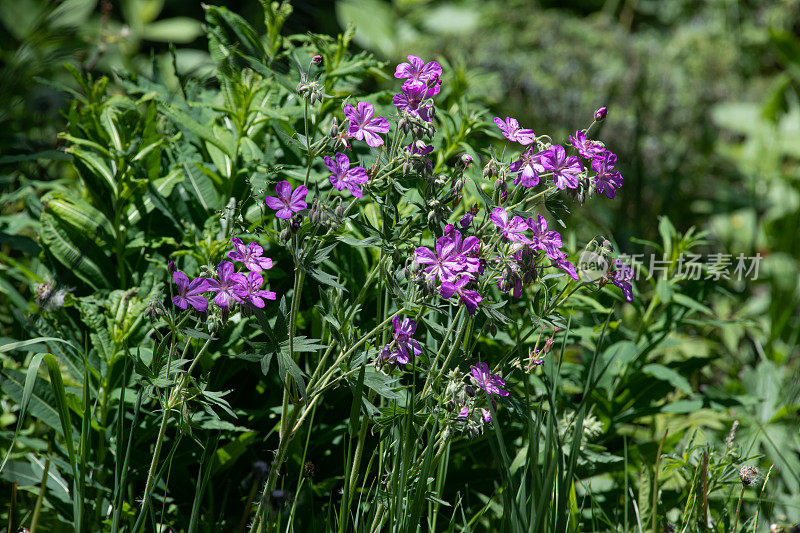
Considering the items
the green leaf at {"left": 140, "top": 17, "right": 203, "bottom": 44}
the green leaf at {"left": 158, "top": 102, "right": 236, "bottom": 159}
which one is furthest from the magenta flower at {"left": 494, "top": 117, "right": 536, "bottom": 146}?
the green leaf at {"left": 140, "top": 17, "right": 203, "bottom": 44}

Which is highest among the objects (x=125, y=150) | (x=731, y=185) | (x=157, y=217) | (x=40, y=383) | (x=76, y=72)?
(x=76, y=72)

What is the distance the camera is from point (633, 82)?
4266 millimetres

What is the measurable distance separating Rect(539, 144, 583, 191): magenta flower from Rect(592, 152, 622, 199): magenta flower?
0.05 metres

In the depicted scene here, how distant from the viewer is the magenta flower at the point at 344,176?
3.54ft

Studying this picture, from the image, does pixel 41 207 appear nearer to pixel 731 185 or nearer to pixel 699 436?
pixel 699 436

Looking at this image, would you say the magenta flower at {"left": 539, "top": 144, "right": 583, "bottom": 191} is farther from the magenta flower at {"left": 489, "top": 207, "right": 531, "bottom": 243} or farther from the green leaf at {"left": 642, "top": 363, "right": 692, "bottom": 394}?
the green leaf at {"left": 642, "top": 363, "right": 692, "bottom": 394}

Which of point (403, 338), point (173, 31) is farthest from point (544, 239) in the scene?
point (173, 31)

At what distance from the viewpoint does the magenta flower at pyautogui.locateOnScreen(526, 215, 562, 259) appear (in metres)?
1.11

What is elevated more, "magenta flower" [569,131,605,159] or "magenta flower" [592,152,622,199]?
"magenta flower" [569,131,605,159]

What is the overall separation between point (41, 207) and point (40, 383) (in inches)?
19.9

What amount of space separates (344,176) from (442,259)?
202 millimetres

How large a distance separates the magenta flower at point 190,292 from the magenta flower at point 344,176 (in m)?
0.25

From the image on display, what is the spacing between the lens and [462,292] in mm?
1051

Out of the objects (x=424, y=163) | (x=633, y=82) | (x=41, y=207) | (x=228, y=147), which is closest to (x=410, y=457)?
(x=424, y=163)
